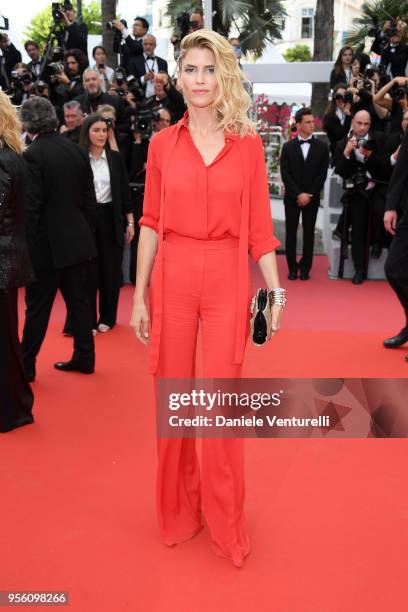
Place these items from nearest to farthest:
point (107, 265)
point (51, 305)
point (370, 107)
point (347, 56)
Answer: point (51, 305) → point (107, 265) → point (370, 107) → point (347, 56)

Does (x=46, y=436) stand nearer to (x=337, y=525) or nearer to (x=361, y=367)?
(x=337, y=525)

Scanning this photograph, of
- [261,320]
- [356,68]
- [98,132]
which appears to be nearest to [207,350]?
[261,320]

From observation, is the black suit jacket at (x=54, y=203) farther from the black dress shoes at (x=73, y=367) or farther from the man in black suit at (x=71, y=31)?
the man in black suit at (x=71, y=31)

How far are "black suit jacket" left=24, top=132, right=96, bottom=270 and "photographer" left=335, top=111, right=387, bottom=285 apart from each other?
401 centimetres

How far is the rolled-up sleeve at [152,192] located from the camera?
282 cm

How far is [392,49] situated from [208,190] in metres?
8.39

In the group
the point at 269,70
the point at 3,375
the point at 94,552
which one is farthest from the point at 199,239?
the point at 269,70

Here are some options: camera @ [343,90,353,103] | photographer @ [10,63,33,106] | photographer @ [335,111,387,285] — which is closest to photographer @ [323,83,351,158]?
camera @ [343,90,353,103]

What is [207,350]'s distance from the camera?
2787mm

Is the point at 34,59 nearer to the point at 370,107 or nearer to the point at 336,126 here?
the point at 336,126

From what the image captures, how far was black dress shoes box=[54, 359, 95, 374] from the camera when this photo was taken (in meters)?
5.30

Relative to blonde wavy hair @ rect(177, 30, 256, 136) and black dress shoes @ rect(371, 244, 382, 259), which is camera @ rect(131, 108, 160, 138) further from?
blonde wavy hair @ rect(177, 30, 256, 136)

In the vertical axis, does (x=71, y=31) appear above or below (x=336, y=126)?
above

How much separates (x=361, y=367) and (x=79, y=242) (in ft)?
7.29
